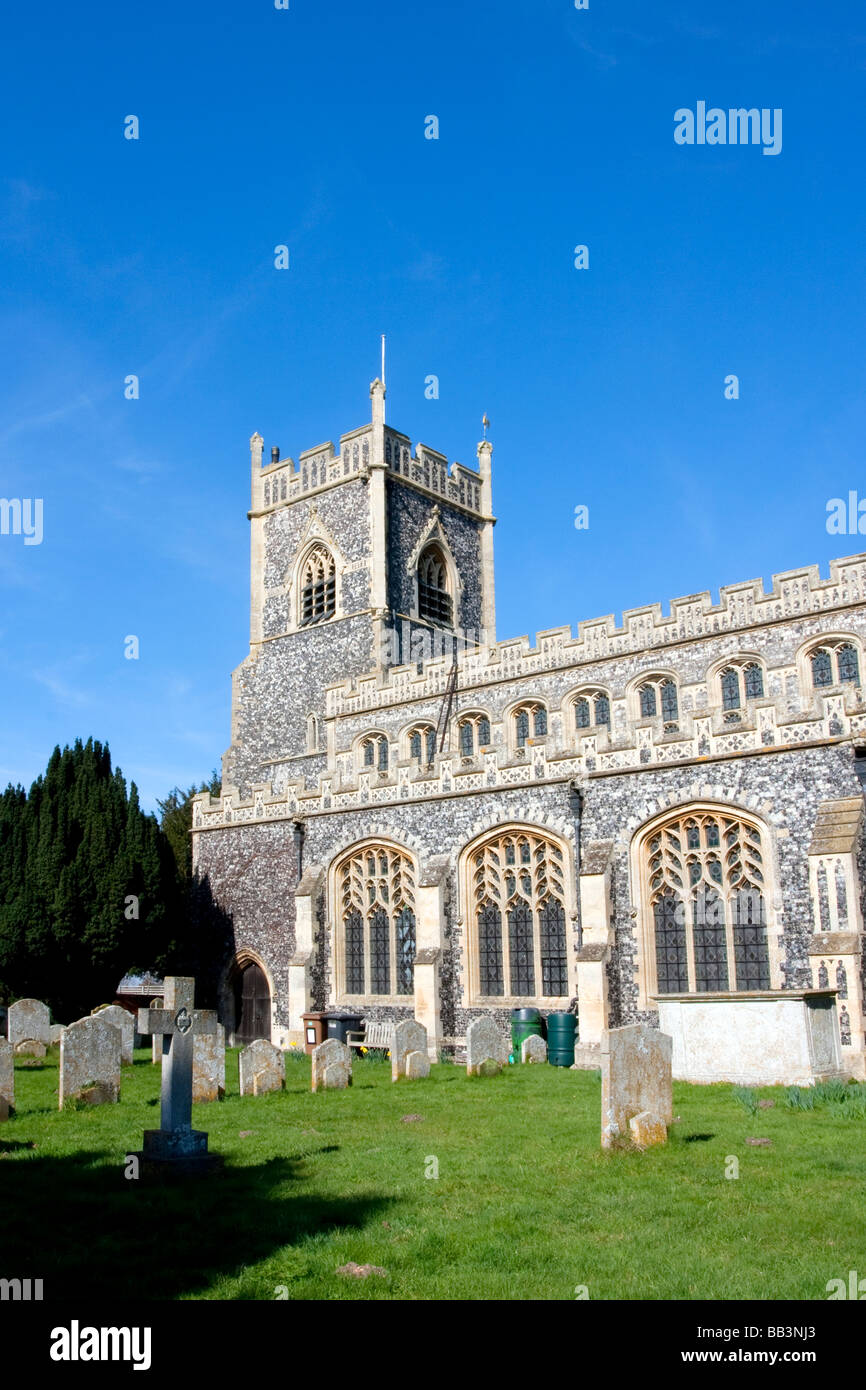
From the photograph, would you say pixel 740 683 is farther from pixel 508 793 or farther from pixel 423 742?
pixel 423 742

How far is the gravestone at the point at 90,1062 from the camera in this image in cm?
1270

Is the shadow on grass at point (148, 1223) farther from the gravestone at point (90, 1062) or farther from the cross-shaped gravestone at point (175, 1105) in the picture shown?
the gravestone at point (90, 1062)

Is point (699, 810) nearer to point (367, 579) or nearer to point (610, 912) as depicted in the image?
point (610, 912)

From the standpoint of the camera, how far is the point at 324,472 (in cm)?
3309

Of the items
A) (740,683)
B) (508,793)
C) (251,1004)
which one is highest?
(740,683)

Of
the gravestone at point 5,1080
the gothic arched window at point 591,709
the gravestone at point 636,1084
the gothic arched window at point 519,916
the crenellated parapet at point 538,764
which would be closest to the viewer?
the gravestone at point 636,1084

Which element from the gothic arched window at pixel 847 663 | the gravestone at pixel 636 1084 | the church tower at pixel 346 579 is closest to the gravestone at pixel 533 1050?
the gravestone at pixel 636 1084

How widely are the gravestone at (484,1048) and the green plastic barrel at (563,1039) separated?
5.16 ft

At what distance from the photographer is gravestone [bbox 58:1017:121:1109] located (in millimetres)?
12695

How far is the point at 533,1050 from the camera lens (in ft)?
58.0

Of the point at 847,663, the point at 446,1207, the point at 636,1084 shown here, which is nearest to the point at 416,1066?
the point at 636,1084

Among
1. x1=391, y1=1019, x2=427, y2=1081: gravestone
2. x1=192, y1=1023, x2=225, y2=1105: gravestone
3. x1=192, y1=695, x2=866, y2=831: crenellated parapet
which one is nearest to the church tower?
x1=192, y1=695, x2=866, y2=831: crenellated parapet

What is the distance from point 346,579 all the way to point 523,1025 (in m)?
15.9
